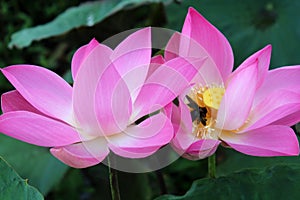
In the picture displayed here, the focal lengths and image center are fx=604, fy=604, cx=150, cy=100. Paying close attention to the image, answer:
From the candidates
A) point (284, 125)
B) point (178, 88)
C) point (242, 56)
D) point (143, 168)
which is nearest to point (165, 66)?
point (178, 88)

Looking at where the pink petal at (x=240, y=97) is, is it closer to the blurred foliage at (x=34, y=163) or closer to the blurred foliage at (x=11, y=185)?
the blurred foliage at (x=11, y=185)

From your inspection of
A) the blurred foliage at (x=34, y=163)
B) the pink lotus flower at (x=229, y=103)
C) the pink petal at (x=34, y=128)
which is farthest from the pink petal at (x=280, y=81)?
the blurred foliage at (x=34, y=163)

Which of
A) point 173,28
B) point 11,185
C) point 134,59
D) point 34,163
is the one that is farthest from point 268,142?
point 173,28

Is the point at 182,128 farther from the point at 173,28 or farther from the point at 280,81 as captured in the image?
the point at 173,28

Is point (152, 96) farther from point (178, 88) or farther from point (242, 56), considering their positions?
point (242, 56)

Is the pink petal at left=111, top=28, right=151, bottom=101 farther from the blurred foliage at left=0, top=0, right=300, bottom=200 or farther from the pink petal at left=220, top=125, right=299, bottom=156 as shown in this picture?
the blurred foliage at left=0, top=0, right=300, bottom=200

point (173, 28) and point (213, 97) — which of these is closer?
point (213, 97)
